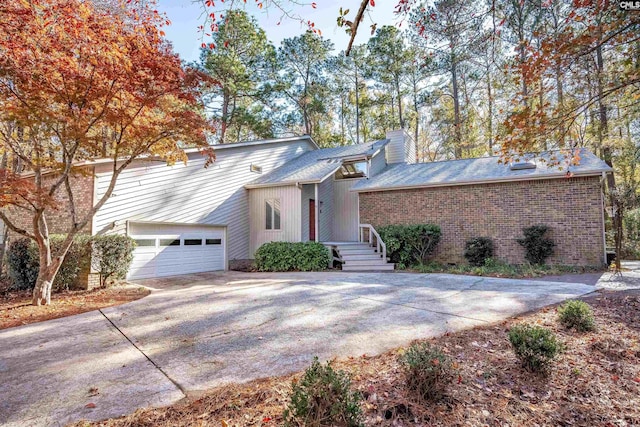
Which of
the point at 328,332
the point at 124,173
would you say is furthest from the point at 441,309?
the point at 124,173

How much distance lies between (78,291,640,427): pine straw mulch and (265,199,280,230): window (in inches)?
384

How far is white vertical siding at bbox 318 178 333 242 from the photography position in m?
14.6

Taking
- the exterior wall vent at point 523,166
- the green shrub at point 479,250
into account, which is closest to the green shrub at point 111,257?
the green shrub at point 479,250

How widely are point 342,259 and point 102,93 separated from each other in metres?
8.48

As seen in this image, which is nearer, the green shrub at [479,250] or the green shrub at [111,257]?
the green shrub at [111,257]

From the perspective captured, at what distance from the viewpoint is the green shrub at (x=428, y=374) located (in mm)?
2586

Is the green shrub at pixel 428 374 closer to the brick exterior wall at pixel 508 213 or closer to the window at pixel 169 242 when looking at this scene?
the window at pixel 169 242

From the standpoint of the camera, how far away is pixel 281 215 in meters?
12.9

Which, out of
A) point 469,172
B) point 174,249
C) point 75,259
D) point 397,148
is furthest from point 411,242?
point 75,259

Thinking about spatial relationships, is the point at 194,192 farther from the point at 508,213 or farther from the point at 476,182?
the point at 508,213

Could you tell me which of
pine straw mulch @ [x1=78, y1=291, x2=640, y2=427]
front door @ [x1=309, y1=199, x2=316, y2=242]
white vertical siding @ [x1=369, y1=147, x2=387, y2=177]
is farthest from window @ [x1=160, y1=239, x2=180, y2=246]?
white vertical siding @ [x1=369, y1=147, x2=387, y2=177]

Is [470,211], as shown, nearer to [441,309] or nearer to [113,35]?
[441,309]

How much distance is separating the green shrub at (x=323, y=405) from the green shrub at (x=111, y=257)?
7.86 meters

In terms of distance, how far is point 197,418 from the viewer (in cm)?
241
